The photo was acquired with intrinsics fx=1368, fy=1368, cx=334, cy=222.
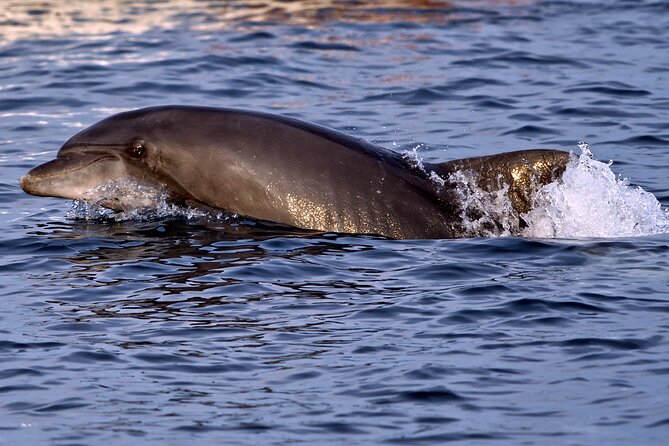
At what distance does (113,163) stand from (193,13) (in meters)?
15.6

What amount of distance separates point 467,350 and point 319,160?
10.2ft

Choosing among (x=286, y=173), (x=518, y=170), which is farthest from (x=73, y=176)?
(x=518, y=170)

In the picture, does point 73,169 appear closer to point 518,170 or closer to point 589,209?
point 518,170

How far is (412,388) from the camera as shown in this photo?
8242 mm

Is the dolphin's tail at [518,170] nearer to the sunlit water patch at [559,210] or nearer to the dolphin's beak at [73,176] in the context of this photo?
the sunlit water patch at [559,210]

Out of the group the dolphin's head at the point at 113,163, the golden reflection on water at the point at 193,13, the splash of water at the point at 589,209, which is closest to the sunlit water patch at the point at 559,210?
the splash of water at the point at 589,209

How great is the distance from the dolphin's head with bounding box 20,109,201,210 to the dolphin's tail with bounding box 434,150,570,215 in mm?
2439

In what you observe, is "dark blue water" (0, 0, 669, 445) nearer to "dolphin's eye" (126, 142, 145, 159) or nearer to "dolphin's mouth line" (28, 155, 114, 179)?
"dolphin's mouth line" (28, 155, 114, 179)

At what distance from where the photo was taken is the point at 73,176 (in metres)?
11.9

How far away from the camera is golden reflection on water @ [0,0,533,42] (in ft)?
83.2

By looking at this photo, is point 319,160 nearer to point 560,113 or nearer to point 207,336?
point 207,336

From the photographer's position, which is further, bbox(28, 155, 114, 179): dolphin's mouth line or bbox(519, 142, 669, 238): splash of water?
bbox(28, 155, 114, 179): dolphin's mouth line

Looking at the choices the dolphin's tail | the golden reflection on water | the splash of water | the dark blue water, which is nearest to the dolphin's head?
the dark blue water

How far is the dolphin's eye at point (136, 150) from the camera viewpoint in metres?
11.8
